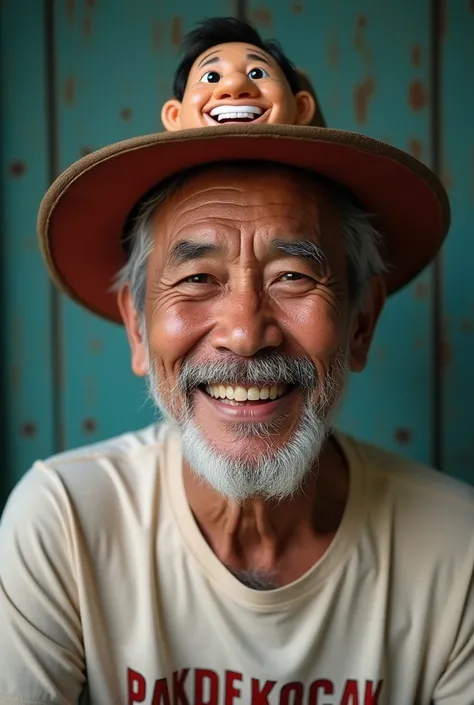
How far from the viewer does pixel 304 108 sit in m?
1.05

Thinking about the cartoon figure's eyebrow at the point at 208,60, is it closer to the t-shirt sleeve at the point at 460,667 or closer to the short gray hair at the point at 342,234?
the short gray hair at the point at 342,234

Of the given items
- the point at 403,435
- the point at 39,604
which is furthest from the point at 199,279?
the point at 403,435

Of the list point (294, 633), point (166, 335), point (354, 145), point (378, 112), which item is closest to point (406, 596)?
point (294, 633)

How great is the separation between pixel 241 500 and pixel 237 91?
66cm

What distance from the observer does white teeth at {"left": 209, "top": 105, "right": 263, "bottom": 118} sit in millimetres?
964

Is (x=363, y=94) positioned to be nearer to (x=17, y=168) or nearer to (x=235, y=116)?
(x=235, y=116)

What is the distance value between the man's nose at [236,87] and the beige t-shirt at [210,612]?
2.31ft

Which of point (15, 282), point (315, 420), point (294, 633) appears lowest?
point (294, 633)

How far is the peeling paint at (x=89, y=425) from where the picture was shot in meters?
1.62

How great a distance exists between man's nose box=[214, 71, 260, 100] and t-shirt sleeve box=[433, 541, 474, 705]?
0.91 m

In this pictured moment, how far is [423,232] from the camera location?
1227 millimetres

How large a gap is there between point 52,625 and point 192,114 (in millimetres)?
850

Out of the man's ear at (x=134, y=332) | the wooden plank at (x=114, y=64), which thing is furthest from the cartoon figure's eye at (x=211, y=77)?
the wooden plank at (x=114, y=64)

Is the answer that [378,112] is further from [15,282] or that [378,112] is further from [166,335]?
[15,282]
